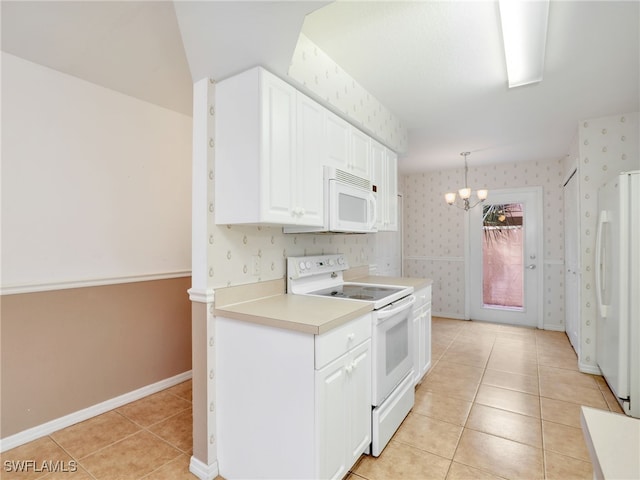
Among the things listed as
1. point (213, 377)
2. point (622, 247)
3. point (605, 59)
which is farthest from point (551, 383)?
point (213, 377)

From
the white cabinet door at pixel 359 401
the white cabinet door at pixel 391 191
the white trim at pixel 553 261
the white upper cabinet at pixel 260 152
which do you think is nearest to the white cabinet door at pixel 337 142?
the white upper cabinet at pixel 260 152

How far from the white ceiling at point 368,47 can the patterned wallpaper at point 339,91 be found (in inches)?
2.6

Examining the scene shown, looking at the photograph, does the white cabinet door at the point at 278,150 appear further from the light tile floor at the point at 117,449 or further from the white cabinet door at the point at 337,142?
the light tile floor at the point at 117,449

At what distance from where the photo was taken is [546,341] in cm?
418

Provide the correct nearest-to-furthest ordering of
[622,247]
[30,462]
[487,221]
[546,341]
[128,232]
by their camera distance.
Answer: [30,462] → [622,247] → [128,232] → [546,341] → [487,221]

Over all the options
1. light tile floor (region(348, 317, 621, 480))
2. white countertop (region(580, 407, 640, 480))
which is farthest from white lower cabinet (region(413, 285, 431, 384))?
white countertop (region(580, 407, 640, 480))

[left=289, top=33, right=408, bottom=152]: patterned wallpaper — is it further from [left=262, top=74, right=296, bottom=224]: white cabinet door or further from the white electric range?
the white electric range

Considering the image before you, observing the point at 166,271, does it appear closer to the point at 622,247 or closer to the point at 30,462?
the point at 30,462

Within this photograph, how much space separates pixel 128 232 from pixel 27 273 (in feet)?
2.25

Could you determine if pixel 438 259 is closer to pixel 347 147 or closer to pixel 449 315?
pixel 449 315

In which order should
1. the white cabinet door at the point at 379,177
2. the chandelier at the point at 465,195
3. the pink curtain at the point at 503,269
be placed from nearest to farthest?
the white cabinet door at the point at 379,177 < the chandelier at the point at 465,195 < the pink curtain at the point at 503,269

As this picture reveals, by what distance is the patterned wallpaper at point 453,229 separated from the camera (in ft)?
15.3

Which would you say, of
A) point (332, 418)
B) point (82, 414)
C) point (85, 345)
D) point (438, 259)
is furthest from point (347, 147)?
point (438, 259)

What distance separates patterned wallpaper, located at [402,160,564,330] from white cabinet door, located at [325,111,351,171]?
11.7ft
